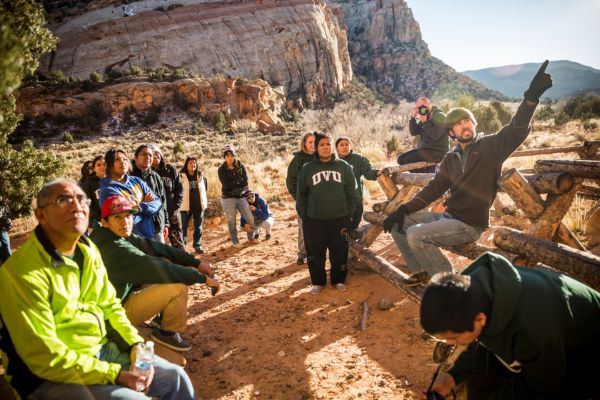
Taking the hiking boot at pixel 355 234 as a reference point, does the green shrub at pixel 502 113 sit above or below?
above

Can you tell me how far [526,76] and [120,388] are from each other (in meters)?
177

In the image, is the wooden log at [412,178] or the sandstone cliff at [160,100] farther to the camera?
the sandstone cliff at [160,100]

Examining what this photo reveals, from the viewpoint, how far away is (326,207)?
442 centimetres

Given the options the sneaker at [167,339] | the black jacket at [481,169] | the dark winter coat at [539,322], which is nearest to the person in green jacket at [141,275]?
the sneaker at [167,339]

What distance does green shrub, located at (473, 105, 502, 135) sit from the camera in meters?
20.1

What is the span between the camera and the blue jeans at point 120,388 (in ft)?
5.90

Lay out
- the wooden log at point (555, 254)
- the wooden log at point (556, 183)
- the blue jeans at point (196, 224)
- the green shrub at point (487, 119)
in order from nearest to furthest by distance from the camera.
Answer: the wooden log at point (555, 254) < the wooden log at point (556, 183) < the blue jeans at point (196, 224) < the green shrub at point (487, 119)

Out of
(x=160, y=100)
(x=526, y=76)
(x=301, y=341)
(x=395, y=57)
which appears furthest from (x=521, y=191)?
(x=526, y=76)

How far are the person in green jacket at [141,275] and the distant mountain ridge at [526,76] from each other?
12830cm

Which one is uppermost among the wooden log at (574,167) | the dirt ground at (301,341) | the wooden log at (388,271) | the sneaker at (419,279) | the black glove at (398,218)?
the wooden log at (574,167)

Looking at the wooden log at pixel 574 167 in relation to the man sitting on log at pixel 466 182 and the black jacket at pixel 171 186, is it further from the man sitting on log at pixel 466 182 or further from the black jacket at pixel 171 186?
the black jacket at pixel 171 186

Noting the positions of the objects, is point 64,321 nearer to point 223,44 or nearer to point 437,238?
point 437,238

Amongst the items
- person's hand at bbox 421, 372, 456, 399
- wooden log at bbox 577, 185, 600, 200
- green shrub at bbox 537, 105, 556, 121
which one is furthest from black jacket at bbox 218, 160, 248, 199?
green shrub at bbox 537, 105, 556, 121

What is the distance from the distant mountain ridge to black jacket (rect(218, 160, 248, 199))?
125m
